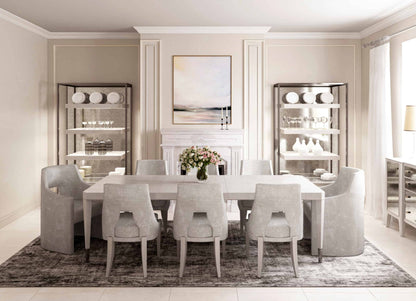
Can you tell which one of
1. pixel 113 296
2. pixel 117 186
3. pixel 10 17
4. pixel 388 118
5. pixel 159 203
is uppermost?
pixel 10 17

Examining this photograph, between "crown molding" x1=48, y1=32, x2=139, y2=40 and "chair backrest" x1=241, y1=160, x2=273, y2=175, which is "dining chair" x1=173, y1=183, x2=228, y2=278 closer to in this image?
"chair backrest" x1=241, y1=160, x2=273, y2=175

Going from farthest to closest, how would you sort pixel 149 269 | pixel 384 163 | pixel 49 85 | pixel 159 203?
pixel 49 85
pixel 384 163
pixel 159 203
pixel 149 269

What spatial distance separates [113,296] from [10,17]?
13.4ft

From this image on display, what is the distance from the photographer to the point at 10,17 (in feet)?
18.9

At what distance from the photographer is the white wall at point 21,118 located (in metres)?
5.68

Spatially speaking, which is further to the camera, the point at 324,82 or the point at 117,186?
the point at 324,82

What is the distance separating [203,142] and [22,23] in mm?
2985

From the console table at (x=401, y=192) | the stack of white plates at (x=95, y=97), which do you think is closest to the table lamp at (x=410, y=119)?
the console table at (x=401, y=192)

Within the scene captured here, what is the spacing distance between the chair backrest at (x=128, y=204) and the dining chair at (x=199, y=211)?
257mm

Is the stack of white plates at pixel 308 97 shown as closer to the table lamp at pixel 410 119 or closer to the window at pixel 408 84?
the window at pixel 408 84

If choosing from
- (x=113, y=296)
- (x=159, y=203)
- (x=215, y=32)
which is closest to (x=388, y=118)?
(x=215, y=32)

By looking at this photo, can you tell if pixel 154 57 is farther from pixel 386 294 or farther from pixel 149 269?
pixel 386 294

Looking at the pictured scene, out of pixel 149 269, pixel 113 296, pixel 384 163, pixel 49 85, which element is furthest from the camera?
pixel 49 85

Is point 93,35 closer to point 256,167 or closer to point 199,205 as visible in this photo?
point 256,167
